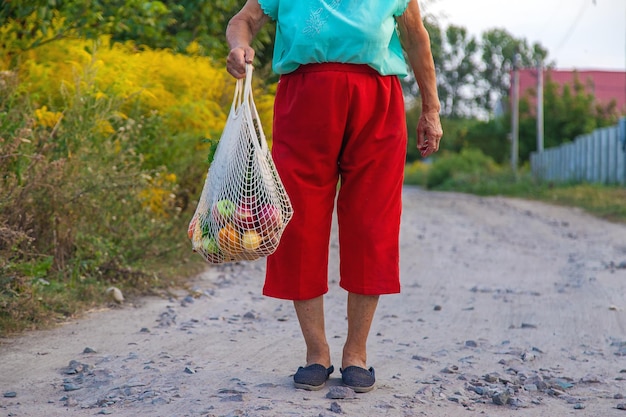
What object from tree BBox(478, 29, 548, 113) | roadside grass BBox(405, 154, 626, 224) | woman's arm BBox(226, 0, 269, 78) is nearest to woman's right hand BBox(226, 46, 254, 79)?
woman's arm BBox(226, 0, 269, 78)

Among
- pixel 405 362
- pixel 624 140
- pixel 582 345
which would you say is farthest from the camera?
pixel 624 140

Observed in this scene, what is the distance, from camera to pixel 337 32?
3.21 meters

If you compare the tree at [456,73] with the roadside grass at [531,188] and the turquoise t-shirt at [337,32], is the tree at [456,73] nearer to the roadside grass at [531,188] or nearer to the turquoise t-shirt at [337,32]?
the roadside grass at [531,188]

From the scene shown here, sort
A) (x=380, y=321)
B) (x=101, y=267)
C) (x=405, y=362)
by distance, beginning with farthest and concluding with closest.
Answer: (x=101, y=267), (x=380, y=321), (x=405, y=362)

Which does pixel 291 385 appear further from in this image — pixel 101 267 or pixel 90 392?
pixel 101 267

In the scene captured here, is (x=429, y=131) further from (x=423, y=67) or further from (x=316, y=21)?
(x=316, y=21)

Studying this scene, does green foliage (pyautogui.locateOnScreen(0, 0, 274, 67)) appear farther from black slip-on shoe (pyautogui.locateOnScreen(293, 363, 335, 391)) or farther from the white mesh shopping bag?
black slip-on shoe (pyautogui.locateOnScreen(293, 363, 335, 391))

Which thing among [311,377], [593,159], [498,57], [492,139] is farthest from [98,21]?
[498,57]

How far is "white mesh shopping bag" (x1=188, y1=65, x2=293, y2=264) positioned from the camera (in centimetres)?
316

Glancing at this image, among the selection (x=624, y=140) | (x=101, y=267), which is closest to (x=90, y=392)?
(x=101, y=267)

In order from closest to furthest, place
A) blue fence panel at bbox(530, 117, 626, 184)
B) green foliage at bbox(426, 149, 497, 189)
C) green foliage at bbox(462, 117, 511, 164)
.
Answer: blue fence panel at bbox(530, 117, 626, 184) → green foliage at bbox(426, 149, 497, 189) → green foliage at bbox(462, 117, 511, 164)

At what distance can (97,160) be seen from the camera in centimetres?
550

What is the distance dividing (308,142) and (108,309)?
222 cm

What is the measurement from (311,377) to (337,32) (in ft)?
4.21
